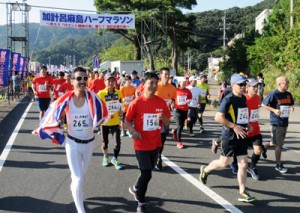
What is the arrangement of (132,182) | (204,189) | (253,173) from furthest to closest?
(253,173), (132,182), (204,189)

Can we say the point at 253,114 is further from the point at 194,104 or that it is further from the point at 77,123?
the point at 194,104

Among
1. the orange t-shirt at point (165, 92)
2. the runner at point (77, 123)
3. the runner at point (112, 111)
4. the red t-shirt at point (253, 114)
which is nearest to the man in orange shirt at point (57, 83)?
the orange t-shirt at point (165, 92)

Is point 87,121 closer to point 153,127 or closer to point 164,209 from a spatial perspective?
point 153,127

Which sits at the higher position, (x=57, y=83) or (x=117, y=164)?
(x=57, y=83)

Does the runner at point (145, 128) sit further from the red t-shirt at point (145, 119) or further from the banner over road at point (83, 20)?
the banner over road at point (83, 20)

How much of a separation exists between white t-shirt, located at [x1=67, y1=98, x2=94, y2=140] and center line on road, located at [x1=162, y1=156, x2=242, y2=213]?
7.12ft

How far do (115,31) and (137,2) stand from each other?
255 inches

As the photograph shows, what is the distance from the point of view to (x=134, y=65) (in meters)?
42.0

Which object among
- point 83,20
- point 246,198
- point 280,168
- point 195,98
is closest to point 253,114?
point 280,168

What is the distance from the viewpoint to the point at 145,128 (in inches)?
192

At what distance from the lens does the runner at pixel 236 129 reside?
5212 mm

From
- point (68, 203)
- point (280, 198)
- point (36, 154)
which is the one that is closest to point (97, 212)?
point (68, 203)

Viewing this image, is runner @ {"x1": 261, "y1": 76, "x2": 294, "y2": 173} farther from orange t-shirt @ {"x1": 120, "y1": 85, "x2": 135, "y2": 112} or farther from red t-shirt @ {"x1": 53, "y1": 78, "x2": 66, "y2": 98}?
red t-shirt @ {"x1": 53, "y1": 78, "x2": 66, "y2": 98}

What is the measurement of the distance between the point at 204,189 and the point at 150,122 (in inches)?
67.2
